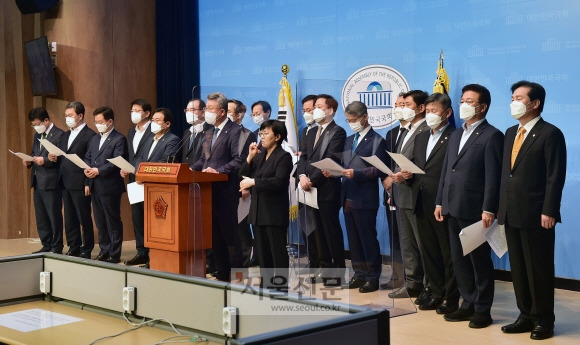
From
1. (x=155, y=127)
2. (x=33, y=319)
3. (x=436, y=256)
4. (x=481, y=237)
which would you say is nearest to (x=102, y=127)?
(x=155, y=127)

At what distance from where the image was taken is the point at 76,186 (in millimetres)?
7680

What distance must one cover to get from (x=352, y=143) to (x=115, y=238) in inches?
127

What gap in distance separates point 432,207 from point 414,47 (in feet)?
7.76

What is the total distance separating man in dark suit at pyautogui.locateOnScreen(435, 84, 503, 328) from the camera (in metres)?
4.82

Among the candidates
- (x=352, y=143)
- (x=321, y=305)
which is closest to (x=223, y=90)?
(x=352, y=143)

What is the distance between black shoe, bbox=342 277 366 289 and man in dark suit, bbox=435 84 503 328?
78 cm

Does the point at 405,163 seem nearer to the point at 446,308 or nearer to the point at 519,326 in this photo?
the point at 446,308

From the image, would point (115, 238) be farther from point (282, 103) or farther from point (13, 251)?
point (282, 103)

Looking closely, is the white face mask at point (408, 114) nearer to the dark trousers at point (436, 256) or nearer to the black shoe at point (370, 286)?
the dark trousers at point (436, 256)

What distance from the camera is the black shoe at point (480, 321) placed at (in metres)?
4.80

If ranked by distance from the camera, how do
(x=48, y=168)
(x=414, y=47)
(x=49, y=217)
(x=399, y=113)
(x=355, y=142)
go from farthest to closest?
(x=49, y=217) < (x=48, y=168) < (x=414, y=47) < (x=399, y=113) < (x=355, y=142)

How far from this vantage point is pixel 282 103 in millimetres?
7691

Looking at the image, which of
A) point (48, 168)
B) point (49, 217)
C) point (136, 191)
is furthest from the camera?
point (49, 217)

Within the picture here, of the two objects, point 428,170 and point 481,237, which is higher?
point 428,170
